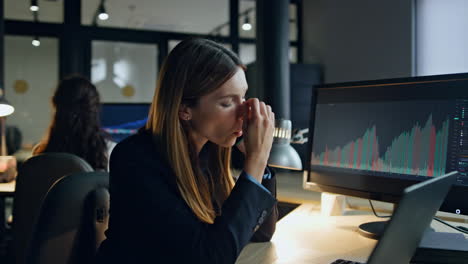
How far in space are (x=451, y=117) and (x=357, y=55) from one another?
4.09 meters

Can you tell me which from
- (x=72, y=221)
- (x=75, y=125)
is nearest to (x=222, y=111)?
(x=72, y=221)

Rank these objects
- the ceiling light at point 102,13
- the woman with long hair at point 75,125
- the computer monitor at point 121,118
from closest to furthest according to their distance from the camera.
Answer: the woman with long hair at point 75,125 < the computer monitor at point 121,118 < the ceiling light at point 102,13

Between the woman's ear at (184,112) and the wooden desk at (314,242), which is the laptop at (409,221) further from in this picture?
the woman's ear at (184,112)

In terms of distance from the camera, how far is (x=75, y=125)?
7.54 ft

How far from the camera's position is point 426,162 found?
1.28m

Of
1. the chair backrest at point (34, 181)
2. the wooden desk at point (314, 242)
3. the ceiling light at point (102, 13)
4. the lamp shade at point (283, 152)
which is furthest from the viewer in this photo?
the ceiling light at point (102, 13)

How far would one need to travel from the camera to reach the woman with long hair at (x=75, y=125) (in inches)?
90.3

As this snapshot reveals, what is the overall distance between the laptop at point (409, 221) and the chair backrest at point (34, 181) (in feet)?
4.21

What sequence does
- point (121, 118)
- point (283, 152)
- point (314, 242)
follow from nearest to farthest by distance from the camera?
point (314, 242) < point (283, 152) < point (121, 118)

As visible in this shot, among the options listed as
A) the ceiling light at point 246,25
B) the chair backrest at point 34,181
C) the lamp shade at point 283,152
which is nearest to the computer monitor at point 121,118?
the chair backrest at point 34,181

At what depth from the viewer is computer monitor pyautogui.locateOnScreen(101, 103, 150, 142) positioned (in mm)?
3031

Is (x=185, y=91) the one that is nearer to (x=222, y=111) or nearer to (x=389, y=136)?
(x=222, y=111)

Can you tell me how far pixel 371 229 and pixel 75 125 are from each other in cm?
157

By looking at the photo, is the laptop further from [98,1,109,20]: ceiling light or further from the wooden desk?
[98,1,109,20]: ceiling light
